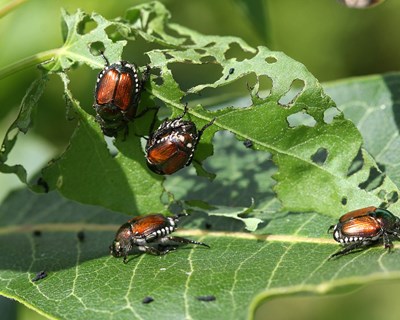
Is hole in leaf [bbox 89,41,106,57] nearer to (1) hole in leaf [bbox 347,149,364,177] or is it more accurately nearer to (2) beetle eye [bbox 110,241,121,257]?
(2) beetle eye [bbox 110,241,121,257]

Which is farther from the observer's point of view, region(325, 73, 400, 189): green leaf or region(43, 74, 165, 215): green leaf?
region(325, 73, 400, 189): green leaf

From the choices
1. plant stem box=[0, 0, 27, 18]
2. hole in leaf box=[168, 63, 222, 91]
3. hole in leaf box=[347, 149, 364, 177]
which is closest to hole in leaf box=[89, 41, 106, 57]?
plant stem box=[0, 0, 27, 18]

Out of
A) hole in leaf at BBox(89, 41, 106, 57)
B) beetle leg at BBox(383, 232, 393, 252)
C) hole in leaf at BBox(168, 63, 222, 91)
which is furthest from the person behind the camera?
hole in leaf at BBox(168, 63, 222, 91)

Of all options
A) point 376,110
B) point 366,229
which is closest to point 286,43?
point 376,110

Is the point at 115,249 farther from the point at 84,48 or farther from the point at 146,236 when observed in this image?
the point at 84,48

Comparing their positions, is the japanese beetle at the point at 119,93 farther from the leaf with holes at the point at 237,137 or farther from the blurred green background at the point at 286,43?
the blurred green background at the point at 286,43

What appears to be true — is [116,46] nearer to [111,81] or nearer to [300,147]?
[111,81]

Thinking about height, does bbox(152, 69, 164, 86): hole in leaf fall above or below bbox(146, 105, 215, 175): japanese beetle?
above
